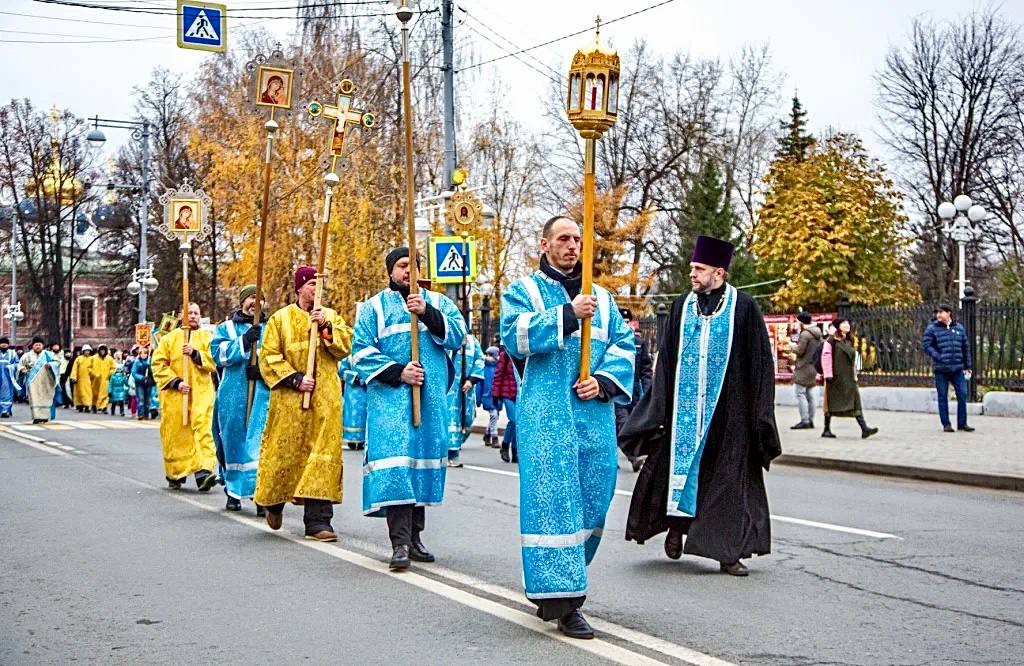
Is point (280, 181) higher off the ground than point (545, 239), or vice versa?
point (280, 181)

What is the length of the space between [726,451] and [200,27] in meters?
8.62

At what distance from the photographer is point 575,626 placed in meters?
5.98

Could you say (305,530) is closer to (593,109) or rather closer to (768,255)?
(593,109)

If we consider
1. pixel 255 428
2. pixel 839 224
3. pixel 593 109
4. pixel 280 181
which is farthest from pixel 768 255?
pixel 593 109

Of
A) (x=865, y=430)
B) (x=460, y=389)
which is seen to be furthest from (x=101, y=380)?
(x=460, y=389)

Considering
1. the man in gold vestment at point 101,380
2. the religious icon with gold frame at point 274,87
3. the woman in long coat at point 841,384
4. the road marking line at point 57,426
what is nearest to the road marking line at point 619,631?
the religious icon with gold frame at point 274,87

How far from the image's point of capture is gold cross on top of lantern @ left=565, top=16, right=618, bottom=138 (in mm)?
6480

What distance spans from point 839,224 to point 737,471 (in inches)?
1098

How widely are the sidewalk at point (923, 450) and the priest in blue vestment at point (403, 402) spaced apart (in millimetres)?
7403

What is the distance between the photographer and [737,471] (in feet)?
25.8

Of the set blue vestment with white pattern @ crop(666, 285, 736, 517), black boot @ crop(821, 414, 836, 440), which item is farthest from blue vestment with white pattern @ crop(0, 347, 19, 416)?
blue vestment with white pattern @ crop(666, 285, 736, 517)

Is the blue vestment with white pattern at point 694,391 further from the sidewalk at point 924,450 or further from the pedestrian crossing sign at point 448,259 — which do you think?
the pedestrian crossing sign at point 448,259

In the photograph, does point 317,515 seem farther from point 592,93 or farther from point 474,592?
point 592,93

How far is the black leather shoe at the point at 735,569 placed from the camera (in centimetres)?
770
